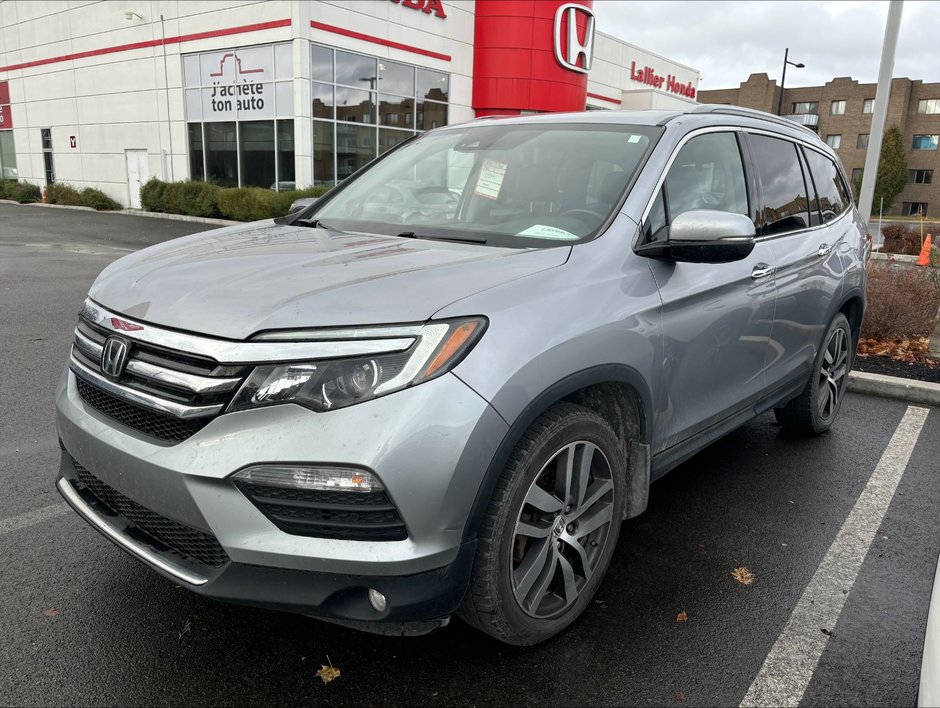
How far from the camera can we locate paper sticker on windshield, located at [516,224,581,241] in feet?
9.11

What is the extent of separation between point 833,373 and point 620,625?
110 inches

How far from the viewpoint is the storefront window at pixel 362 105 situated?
20344 millimetres

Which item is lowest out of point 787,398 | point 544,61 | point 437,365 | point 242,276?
point 787,398

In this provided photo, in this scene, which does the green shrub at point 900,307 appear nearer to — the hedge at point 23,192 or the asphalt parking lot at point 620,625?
the asphalt parking lot at point 620,625

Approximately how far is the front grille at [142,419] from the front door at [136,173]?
80.5ft

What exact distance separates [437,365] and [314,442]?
384 mm

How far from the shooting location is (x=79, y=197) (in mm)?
26422

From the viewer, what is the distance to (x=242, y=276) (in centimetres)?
235

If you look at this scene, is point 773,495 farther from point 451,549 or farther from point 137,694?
point 137,694

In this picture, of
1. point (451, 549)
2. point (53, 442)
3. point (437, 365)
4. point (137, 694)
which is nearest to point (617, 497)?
point (451, 549)

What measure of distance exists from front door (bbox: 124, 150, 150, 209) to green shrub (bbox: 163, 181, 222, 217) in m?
2.51

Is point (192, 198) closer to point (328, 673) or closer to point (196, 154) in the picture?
point (196, 154)

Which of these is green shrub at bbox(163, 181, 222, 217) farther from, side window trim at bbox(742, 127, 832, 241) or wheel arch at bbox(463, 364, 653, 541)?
wheel arch at bbox(463, 364, 653, 541)

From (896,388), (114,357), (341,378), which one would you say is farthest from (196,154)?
(341,378)
